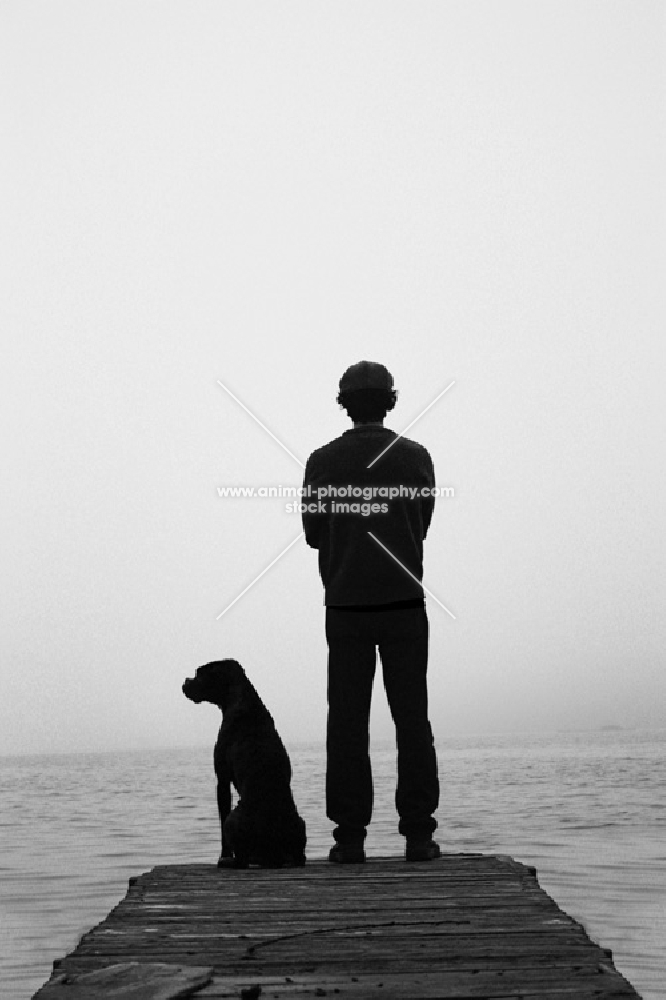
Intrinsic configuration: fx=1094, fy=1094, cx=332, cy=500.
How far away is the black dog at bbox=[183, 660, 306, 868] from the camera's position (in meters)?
5.59

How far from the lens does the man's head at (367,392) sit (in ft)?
20.0

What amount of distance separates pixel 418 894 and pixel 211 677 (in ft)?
6.31

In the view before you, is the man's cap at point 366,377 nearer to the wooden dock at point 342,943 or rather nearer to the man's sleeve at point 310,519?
the man's sleeve at point 310,519

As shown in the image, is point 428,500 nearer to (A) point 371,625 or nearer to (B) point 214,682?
(A) point 371,625

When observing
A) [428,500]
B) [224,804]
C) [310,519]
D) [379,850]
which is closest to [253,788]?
[224,804]

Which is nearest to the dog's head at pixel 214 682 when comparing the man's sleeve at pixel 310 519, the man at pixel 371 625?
the man at pixel 371 625

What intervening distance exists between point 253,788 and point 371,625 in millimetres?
1029

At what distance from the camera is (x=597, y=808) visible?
66.0ft

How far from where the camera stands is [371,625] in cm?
577

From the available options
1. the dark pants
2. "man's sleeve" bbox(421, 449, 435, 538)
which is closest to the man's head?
"man's sleeve" bbox(421, 449, 435, 538)

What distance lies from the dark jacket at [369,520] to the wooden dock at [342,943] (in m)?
1.45

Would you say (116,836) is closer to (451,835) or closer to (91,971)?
(451,835)

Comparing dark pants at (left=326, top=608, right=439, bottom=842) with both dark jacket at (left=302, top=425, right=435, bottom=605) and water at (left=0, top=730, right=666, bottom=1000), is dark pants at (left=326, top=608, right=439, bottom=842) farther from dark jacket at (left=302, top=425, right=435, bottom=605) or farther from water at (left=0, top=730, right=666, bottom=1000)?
water at (left=0, top=730, right=666, bottom=1000)

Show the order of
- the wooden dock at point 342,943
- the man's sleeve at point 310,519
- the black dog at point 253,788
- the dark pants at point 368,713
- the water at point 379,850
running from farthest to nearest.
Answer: the water at point 379,850 → the man's sleeve at point 310,519 → the dark pants at point 368,713 → the black dog at point 253,788 → the wooden dock at point 342,943
